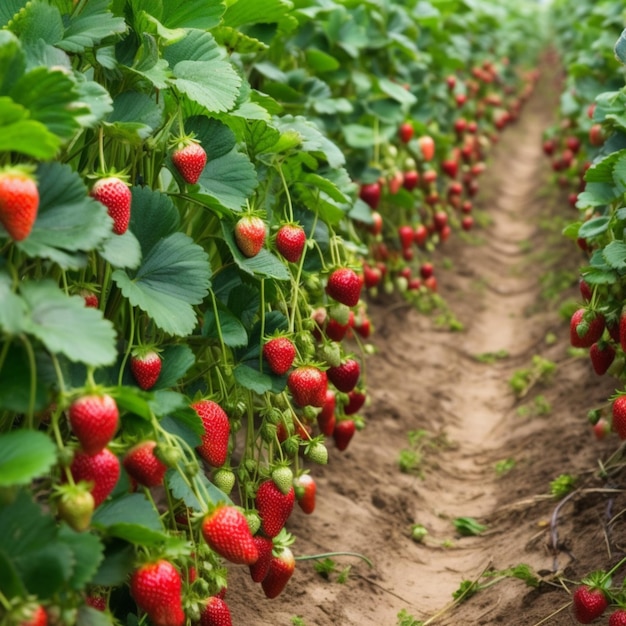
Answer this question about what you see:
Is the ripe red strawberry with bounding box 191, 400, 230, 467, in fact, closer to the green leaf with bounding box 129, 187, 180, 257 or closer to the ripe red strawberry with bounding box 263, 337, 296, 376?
the ripe red strawberry with bounding box 263, 337, 296, 376

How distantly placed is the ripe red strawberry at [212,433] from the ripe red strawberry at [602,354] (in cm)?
111

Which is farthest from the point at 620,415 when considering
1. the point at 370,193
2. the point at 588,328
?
the point at 370,193

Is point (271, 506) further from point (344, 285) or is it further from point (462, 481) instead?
point (462, 481)

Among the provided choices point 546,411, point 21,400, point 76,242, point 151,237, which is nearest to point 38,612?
point 21,400

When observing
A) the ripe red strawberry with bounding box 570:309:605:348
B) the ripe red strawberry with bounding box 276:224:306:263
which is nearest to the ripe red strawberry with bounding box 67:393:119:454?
the ripe red strawberry with bounding box 276:224:306:263

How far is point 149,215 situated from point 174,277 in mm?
150

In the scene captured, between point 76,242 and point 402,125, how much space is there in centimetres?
339

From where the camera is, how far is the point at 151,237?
218cm

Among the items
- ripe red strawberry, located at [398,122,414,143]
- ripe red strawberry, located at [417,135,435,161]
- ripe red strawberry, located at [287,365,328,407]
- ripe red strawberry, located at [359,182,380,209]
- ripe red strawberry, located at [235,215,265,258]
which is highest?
ripe red strawberry, located at [235,215,265,258]

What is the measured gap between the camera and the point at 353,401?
3287 millimetres

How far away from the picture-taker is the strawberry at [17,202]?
64.8 inches

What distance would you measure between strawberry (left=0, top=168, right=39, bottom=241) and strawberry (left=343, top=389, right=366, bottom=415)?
5.74ft

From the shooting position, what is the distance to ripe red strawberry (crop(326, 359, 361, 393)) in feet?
9.10

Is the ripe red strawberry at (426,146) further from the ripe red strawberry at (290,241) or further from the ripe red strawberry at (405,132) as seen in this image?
the ripe red strawberry at (290,241)
